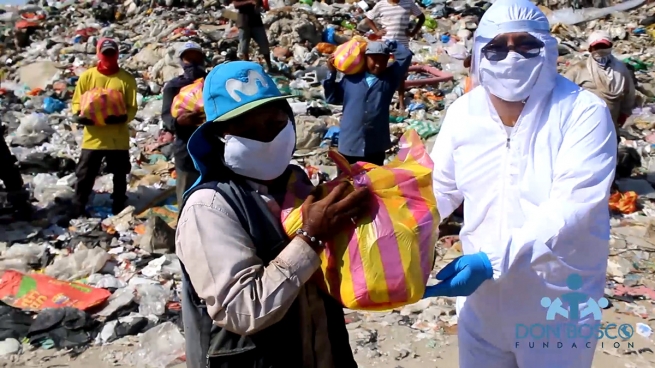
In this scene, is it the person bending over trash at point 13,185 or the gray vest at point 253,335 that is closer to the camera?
the gray vest at point 253,335

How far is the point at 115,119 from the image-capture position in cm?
608

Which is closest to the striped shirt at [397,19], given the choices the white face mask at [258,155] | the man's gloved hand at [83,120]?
the man's gloved hand at [83,120]

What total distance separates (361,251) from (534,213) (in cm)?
75

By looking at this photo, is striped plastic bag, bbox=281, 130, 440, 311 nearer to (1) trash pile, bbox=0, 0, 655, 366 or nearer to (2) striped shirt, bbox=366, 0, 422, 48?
(1) trash pile, bbox=0, 0, 655, 366

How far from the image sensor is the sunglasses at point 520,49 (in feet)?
7.46

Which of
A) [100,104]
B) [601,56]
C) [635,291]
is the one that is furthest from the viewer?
[601,56]

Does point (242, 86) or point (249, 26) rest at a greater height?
point (242, 86)

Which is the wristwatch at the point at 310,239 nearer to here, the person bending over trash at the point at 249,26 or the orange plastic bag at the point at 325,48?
the person bending over trash at the point at 249,26

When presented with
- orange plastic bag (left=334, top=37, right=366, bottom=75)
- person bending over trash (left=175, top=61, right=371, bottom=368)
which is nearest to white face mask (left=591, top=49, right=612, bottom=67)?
orange plastic bag (left=334, top=37, right=366, bottom=75)

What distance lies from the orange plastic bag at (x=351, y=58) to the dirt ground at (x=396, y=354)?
2317 millimetres

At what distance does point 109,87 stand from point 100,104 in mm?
223

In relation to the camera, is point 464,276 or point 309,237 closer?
point 309,237

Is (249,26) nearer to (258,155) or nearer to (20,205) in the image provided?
(20,205)

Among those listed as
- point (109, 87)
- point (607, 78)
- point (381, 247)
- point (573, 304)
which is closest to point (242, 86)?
point (381, 247)
